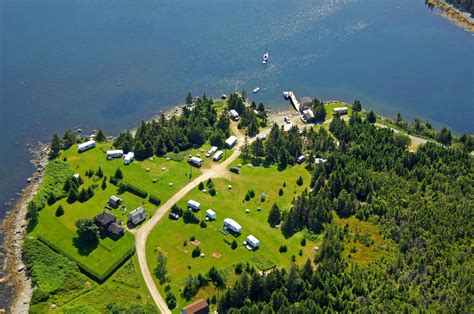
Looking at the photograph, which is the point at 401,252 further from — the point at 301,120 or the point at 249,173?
the point at 301,120

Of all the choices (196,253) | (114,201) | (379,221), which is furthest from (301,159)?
(114,201)

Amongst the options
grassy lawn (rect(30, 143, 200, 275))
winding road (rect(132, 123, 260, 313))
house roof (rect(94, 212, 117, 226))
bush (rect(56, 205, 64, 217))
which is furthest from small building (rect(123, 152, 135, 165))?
house roof (rect(94, 212, 117, 226))

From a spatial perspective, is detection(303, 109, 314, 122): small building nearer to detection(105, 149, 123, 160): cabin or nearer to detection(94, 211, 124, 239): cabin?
detection(105, 149, 123, 160): cabin

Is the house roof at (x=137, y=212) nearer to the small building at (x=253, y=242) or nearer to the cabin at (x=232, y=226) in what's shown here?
the cabin at (x=232, y=226)

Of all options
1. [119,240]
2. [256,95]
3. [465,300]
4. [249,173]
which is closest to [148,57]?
[256,95]

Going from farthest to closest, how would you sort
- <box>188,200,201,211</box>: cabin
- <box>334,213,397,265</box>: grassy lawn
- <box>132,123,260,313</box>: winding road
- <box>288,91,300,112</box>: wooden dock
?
1. <box>288,91,300,112</box>: wooden dock
2. <box>188,200,201,211</box>: cabin
3. <box>334,213,397,265</box>: grassy lawn
4. <box>132,123,260,313</box>: winding road

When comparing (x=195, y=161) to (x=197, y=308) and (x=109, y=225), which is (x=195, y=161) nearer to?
(x=109, y=225)

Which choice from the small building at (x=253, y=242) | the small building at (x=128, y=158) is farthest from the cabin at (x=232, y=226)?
the small building at (x=128, y=158)
